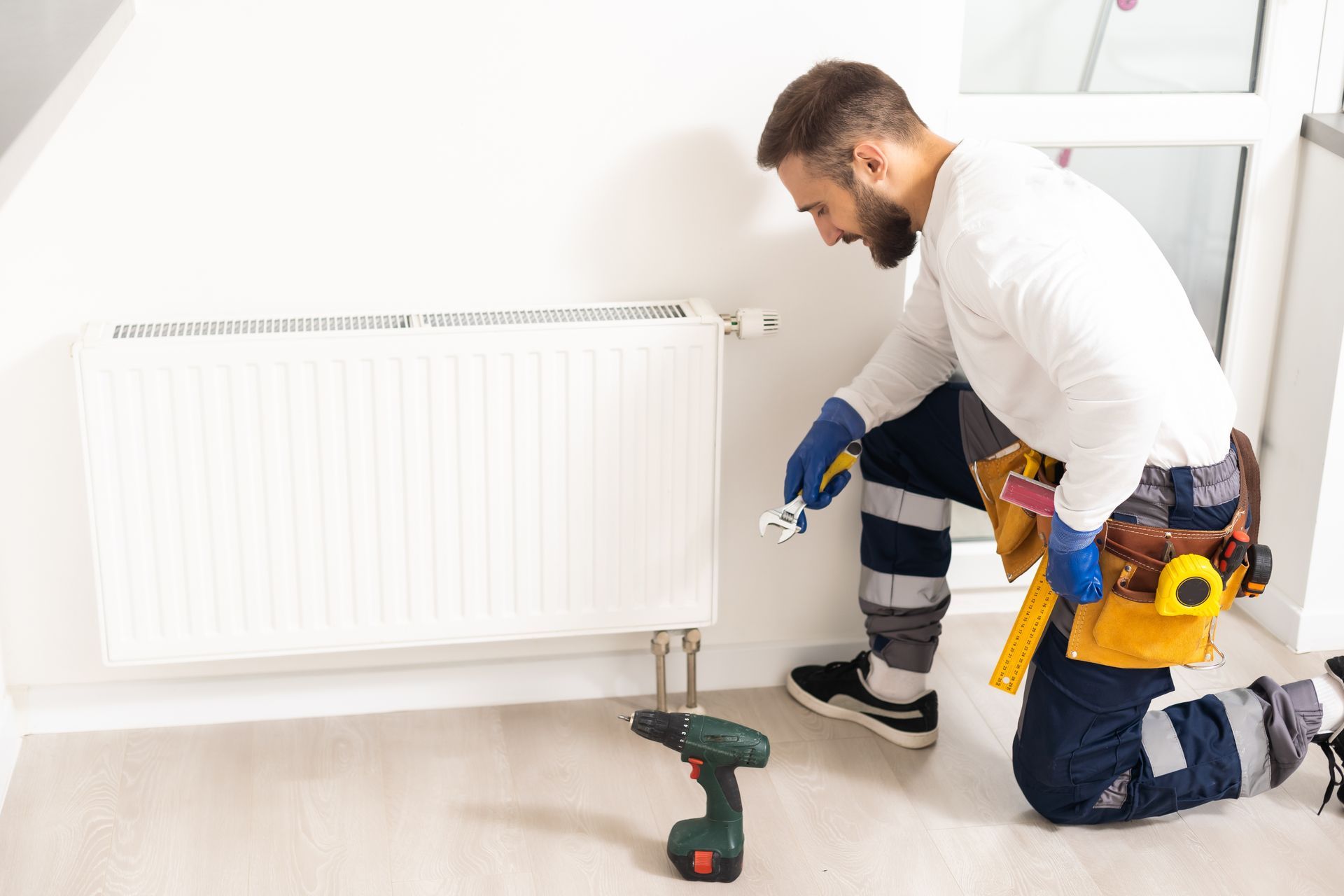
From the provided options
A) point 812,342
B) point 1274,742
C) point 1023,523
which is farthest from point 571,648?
point 1274,742

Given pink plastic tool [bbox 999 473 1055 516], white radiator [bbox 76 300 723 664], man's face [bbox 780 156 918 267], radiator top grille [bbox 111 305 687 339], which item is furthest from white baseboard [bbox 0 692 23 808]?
pink plastic tool [bbox 999 473 1055 516]

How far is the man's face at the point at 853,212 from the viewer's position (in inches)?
68.1

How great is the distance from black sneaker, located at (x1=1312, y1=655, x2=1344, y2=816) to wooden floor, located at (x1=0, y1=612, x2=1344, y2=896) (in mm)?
28

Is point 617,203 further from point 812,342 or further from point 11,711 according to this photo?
point 11,711

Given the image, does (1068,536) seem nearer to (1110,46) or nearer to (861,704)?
(861,704)

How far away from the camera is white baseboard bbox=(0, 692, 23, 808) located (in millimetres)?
1897

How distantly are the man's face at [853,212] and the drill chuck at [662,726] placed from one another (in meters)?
0.69

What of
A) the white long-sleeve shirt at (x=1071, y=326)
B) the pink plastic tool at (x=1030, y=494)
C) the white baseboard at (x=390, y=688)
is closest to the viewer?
the white long-sleeve shirt at (x=1071, y=326)

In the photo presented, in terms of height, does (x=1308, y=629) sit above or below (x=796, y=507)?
below

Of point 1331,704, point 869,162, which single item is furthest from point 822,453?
point 1331,704

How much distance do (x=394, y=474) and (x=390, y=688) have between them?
44 centimetres

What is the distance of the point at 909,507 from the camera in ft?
6.72

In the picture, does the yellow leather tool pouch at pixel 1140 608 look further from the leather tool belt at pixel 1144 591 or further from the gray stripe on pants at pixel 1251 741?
the gray stripe on pants at pixel 1251 741

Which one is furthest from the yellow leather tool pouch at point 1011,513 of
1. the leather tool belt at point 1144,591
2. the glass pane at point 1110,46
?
the glass pane at point 1110,46
